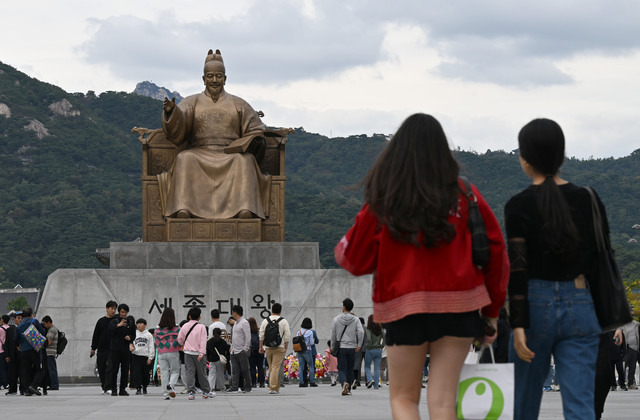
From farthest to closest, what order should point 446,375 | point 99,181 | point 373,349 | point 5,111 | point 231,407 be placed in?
point 5,111
point 99,181
point 373,349
point 231,407
point 446,375

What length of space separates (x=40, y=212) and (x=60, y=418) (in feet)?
156

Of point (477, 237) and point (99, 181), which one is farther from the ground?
point (99, 181)

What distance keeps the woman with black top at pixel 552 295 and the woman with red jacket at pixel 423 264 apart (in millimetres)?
240

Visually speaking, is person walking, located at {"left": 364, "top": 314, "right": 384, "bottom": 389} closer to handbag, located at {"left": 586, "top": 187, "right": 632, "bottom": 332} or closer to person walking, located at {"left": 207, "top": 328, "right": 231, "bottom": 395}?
person walking, located at {"left": 207, "top": 328, "right": 231, "bottom": 395}

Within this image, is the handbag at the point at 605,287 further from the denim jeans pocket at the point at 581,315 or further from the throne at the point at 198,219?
the throne at the point at 198,219

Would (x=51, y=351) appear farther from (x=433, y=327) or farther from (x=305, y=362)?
(x=433, y=327)

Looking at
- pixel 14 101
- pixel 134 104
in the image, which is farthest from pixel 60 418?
pixel 134 104

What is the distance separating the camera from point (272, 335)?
45.7ft

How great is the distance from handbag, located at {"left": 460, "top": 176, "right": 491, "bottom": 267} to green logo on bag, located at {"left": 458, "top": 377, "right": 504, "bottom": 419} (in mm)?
431

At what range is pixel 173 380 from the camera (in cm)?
1264

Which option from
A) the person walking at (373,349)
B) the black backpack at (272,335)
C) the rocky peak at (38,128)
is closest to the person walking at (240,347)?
the black backpack at (272,335)

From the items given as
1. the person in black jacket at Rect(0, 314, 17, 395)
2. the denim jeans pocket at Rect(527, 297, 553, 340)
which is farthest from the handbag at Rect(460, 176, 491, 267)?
the person in black jacket at Rect(0, 314, 17, 395)

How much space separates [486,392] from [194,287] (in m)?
13.8

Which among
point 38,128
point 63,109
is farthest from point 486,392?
point 63,109
